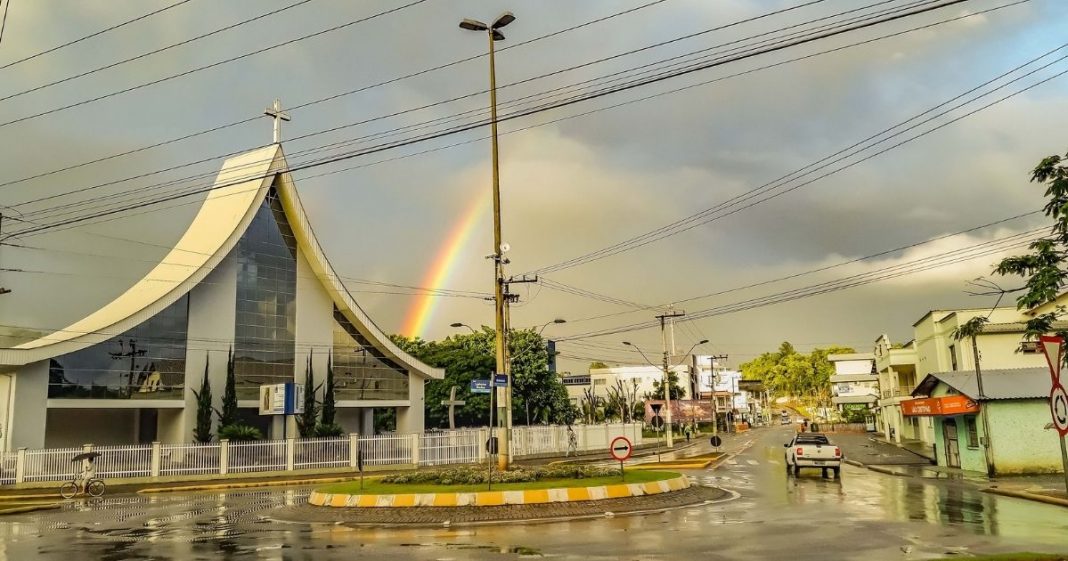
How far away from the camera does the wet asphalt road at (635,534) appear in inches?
481

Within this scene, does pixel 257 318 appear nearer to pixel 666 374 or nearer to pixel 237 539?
pixel 666 374

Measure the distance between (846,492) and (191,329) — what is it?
122ft

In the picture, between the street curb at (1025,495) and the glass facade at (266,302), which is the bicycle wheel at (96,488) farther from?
the street curb at (1025,495)

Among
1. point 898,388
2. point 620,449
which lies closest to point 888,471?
point 620,449

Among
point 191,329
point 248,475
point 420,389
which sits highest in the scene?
point 191,329

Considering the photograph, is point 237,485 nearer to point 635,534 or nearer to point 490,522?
point 490,522

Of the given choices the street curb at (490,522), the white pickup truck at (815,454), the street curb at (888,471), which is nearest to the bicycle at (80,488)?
the street curb at (490,522)

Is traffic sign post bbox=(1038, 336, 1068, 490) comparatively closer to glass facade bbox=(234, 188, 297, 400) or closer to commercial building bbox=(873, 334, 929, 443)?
glass facade bbox=(234, 188, 297, 400)

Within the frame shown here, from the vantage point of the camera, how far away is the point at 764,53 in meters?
13.3

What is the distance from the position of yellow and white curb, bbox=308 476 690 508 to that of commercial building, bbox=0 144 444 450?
2180 centimetres

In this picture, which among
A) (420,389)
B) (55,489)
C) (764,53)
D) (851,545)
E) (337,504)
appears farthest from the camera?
(420,389)

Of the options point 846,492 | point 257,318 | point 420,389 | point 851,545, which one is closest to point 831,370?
point 420,389

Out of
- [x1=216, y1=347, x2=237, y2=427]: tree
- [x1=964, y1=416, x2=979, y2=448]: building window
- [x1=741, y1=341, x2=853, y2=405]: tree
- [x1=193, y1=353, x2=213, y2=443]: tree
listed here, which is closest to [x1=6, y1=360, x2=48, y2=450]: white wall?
[x1=193, y1=353, x2=213, y2=443]: tree

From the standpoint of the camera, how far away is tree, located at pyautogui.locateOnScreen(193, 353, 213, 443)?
42.9m
